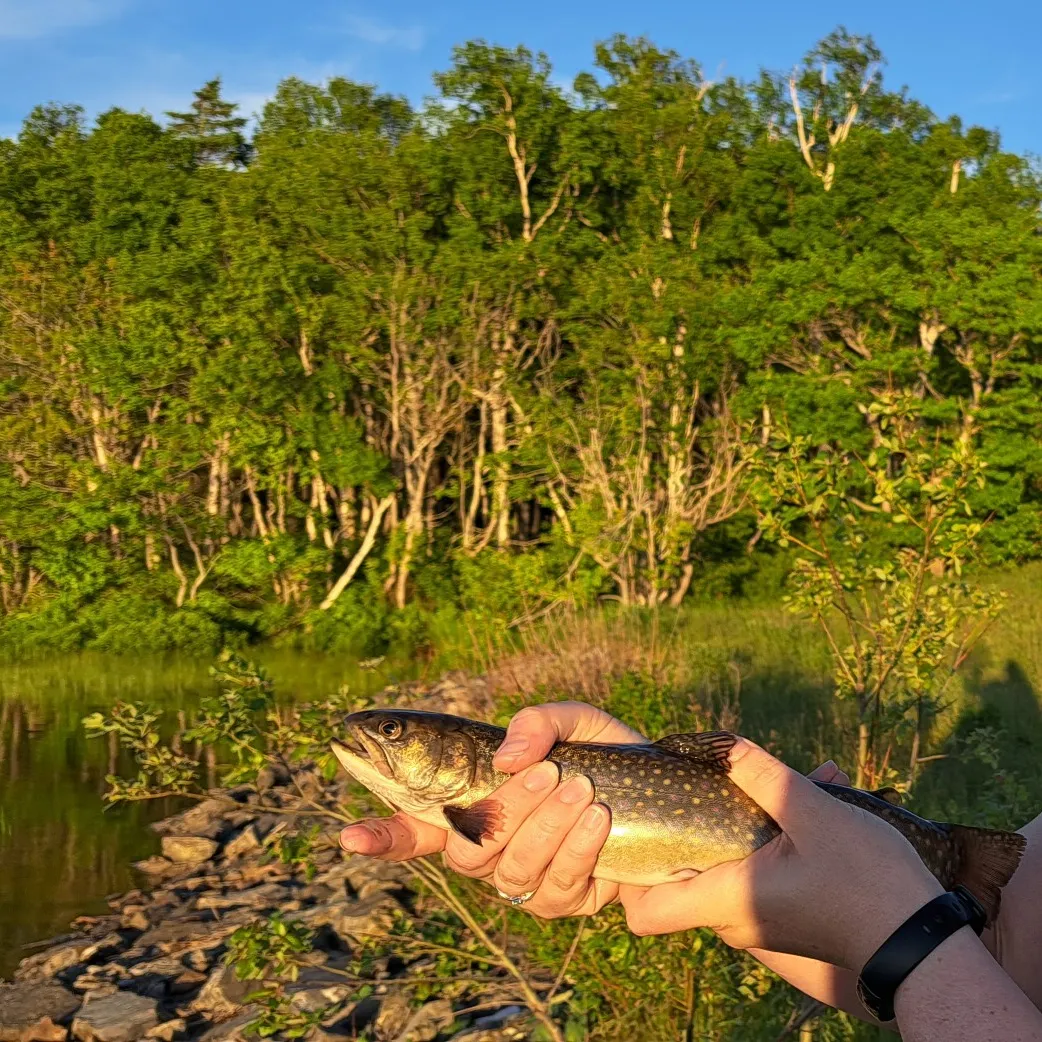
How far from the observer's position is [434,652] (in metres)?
23.2

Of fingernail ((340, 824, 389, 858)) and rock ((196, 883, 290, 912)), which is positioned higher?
fingernail ((340, 824, 389, 858))

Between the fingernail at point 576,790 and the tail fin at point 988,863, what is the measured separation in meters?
0.89

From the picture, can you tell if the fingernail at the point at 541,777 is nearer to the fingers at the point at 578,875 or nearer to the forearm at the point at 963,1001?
the fingers at the point at 578,875

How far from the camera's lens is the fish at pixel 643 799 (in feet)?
8.79

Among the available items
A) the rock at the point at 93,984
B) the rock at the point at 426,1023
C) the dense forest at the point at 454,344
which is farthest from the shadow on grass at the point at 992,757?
the dense forest at the point at 454,344

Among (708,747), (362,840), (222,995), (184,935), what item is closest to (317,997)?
(222,995)

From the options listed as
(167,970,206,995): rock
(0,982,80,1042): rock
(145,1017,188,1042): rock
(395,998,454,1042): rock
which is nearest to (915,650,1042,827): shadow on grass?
(395,998,454,1042): rock

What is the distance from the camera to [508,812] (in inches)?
114

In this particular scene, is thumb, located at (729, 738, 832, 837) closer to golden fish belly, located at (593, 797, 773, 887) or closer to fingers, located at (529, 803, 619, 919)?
golden fish belly, located at (593, 797, 773, 887)

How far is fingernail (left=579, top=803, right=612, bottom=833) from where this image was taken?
9.24 feet

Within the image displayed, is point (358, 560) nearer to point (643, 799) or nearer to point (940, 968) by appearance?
point (643, 799)

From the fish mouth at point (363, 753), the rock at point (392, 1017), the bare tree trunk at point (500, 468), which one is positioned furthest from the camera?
the bare tree trunk at point (500, 468)

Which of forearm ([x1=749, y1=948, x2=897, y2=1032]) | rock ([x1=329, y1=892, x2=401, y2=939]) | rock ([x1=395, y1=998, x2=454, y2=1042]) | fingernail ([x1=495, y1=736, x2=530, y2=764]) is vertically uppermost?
fingernail ([x1=495, y1=736, x2=530, y2=764])

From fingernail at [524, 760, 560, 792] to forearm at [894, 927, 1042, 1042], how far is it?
1034 millimetres
